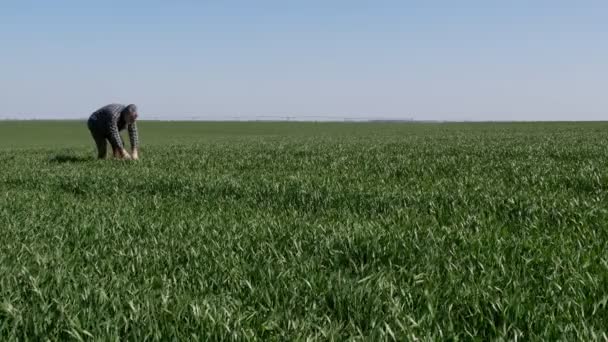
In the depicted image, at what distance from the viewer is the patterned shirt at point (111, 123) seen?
14.5 m

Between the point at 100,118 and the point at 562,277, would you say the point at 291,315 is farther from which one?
the point at 100,118

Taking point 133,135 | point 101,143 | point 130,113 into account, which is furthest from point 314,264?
point 101,143

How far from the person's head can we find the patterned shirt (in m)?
0.22

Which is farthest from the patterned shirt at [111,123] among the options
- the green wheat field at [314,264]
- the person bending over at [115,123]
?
the green wheat field at [314,264]

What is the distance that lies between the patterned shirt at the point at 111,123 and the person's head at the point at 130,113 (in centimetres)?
22

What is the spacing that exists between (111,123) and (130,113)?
0.61m

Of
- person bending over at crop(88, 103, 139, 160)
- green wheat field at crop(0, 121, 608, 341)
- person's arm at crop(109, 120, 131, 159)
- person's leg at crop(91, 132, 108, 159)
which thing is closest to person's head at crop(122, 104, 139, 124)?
person bending over at crop(88, 103, 139, 160)

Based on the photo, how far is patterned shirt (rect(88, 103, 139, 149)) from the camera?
47.6 feet

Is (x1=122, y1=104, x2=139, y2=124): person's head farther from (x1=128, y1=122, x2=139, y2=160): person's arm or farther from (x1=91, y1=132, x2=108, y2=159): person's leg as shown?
(x1=91, y1=132, x2=108, y2=159): person's leg

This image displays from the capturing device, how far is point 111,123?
14.4m

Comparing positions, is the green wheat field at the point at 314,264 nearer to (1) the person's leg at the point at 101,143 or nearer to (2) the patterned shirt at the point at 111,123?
(2) the patterned shirt at the point at 111,123

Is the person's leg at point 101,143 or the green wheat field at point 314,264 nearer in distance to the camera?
the green wheat field at point 314,264

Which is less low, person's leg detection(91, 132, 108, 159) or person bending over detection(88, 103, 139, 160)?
person bending over detection(88, 103, 139, 160)

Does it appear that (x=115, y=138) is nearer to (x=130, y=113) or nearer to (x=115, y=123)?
(x=115, y=123)
